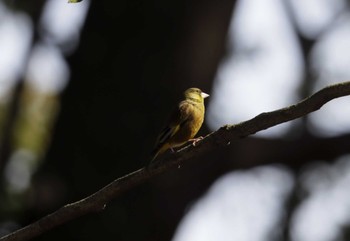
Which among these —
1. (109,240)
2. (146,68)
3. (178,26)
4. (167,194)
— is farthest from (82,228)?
(178,26)

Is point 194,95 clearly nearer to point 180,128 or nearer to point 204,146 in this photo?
point 180,128

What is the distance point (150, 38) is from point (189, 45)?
36cm

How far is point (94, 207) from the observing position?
3.47 metres

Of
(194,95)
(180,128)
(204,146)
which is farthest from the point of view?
(194,95)

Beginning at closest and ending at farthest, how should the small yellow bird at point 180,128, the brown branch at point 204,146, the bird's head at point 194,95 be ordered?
1. the brown branch at point 204,146
2. the small yellow bird at point 180,128
3. the bird's head at point 194,95

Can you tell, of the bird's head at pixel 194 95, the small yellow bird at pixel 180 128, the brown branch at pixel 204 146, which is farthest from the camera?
the bird's head at pixel 194 95

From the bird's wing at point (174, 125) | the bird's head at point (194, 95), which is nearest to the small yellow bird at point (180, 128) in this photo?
the bird's wing at point (174, 125)

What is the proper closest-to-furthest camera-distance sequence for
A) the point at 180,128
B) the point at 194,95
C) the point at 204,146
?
the point at 204,146, the point at 180,128, the point at 194,95

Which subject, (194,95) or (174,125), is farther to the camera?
(194,95)

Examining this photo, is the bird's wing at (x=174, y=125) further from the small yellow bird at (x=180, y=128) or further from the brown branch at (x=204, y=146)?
the brown branch at (x=204, y=146)

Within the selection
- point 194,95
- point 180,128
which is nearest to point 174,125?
point 180,128

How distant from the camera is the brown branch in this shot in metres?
3.16

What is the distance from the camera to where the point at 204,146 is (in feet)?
11.1

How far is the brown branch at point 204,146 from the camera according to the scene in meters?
3.16
